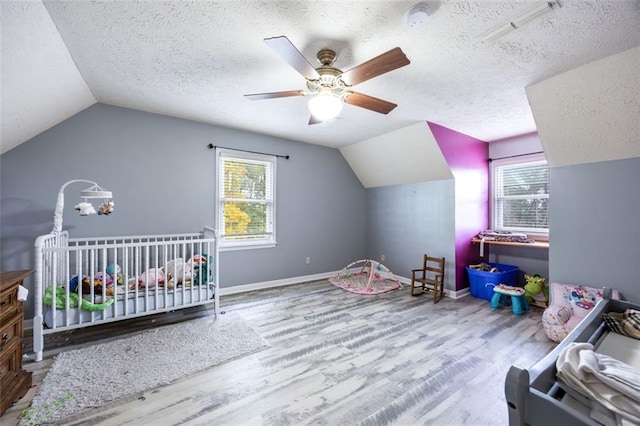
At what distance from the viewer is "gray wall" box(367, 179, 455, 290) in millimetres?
3727

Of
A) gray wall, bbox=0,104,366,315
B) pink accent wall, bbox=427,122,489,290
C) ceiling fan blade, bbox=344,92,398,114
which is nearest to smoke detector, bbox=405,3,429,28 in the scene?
ceiling fan blade, bbox=344,92,398,114

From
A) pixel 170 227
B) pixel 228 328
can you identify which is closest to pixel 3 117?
pixel 170 227

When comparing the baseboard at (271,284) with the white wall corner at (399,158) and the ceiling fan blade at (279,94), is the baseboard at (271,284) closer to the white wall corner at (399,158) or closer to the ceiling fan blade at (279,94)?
the white wall corner at (399,158)

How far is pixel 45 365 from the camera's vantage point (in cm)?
196

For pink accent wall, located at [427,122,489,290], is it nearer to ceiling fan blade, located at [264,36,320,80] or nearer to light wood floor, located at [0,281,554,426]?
light wood floor, located at [0,281,554,426]

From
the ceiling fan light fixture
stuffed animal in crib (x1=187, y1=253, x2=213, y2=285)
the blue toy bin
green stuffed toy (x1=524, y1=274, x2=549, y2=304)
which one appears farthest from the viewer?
the blue toy bin

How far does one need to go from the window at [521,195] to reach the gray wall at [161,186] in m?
2.43

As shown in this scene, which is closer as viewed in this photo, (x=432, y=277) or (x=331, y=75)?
(x=331, y=75)

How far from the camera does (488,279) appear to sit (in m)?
3.46

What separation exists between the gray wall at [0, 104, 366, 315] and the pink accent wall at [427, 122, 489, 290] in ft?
6.07

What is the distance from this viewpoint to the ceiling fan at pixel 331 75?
4.83 feet

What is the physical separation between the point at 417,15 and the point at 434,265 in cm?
335

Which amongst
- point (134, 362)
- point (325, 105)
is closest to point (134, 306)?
point (134, 362)

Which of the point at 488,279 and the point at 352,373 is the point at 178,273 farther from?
the point at 488,279
